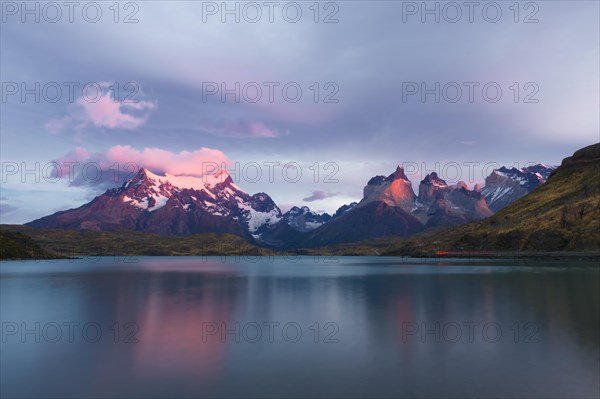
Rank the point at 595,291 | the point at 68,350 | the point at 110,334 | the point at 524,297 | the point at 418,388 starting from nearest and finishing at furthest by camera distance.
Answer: the point at 418,388 → the point at 68,350 → the point at 110,334 → the point at 524,297 → the point at 595,291

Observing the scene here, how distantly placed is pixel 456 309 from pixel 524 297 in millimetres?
22541

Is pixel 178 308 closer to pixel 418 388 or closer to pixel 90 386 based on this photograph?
pixel 90 386

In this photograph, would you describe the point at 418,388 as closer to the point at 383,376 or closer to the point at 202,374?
the point at 383,376

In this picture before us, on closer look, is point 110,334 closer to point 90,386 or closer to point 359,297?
point 90,386

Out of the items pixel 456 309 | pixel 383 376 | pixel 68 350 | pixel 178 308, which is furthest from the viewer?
pixel 178 308

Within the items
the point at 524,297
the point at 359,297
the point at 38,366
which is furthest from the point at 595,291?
the point at 38,366

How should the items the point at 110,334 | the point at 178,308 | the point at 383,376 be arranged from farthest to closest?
the point at 178,308, the point at 110,334, the point at 383,376

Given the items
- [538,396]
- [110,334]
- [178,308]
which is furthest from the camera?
[178,308]

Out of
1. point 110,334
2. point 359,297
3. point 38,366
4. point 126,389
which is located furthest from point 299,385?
point 359,297

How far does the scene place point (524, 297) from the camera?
83.4 meters

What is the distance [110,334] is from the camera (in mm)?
51531

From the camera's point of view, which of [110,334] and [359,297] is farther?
[359,297]

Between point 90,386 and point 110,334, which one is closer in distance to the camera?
point 90,386

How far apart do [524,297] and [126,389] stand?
7671cm
